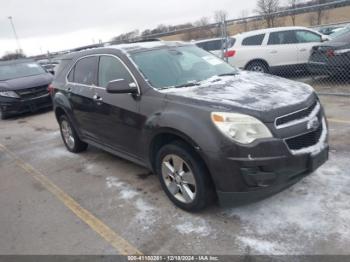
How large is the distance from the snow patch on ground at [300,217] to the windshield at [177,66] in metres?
1.63

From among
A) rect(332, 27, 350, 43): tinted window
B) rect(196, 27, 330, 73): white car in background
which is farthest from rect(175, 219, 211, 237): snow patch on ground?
rect(196, 27, 330, 73): white car in background

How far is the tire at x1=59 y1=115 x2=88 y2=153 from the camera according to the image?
599cm

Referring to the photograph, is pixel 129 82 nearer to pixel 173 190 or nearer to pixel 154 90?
pixel 154 90

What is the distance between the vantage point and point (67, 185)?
489 centimetres

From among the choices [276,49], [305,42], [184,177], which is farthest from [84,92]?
[305,42]

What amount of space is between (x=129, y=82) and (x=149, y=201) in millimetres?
1408

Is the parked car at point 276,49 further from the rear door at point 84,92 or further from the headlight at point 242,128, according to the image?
the headlight at point 242,128

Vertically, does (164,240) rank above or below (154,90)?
below

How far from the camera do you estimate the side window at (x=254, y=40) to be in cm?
1036

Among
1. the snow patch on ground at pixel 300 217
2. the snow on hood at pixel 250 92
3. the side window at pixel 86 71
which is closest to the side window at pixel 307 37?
the snow on hood at pixel 250 92

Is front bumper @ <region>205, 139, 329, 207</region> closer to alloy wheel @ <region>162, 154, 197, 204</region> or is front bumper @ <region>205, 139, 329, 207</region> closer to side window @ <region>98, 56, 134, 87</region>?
alloy wheel @ <region>162, 154, 197, 204</region>

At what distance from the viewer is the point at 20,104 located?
410 inches

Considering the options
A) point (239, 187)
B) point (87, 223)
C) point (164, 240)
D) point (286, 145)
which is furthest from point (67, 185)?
point (286, 145)

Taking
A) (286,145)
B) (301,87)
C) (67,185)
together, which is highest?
(301,87)
